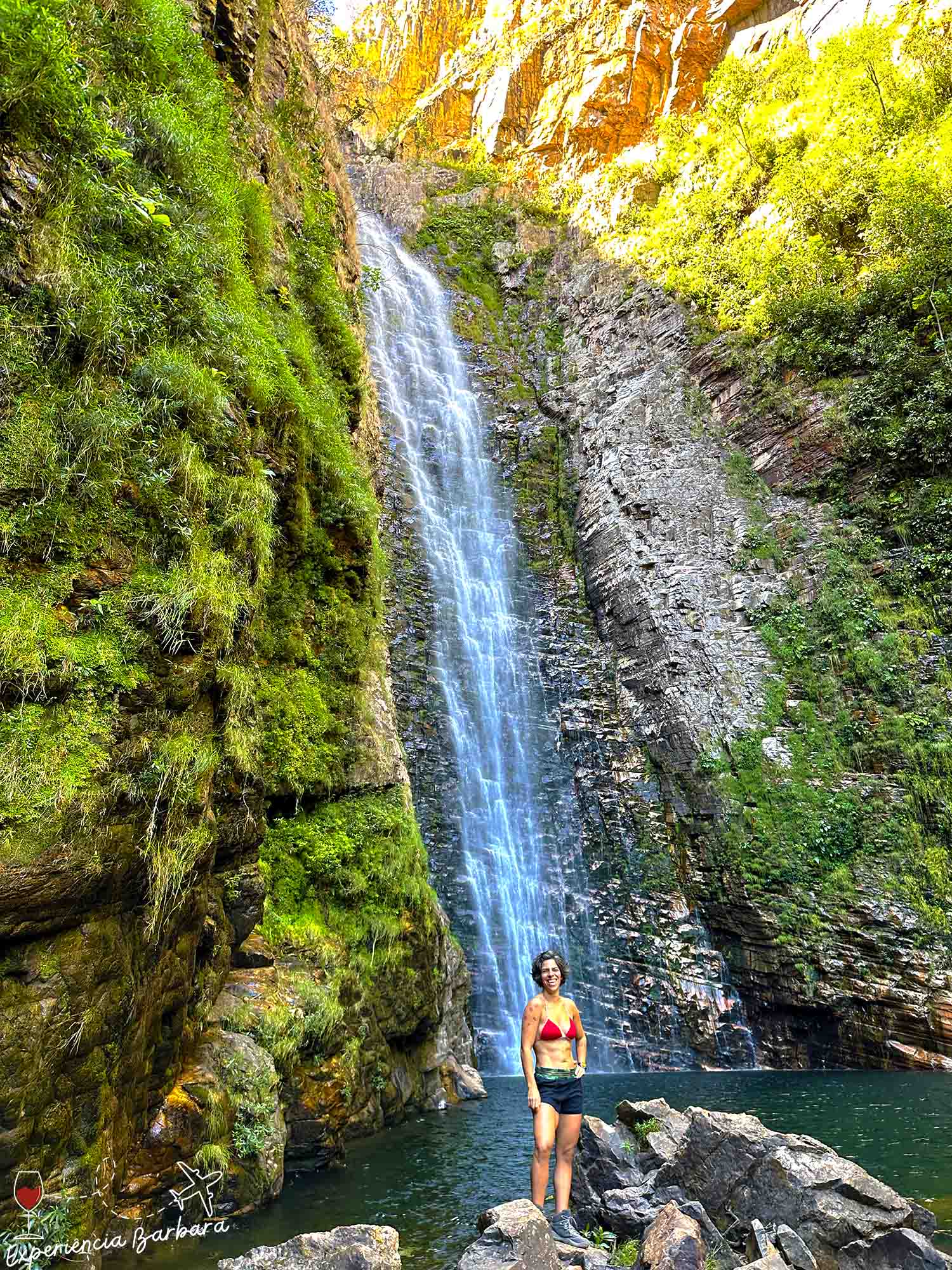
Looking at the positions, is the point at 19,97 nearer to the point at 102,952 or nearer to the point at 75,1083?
the point at 102,952

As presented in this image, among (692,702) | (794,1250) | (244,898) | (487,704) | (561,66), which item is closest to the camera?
(794,1250)

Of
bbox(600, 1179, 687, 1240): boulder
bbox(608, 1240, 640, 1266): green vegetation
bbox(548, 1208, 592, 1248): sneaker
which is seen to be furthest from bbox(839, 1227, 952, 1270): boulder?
bbox(548, 1208, 592, 1248): sneaker

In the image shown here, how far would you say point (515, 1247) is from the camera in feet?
11.2

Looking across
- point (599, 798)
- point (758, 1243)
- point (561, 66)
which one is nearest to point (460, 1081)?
point (758, 1243)

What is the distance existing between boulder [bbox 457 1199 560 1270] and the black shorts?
0.61 metres

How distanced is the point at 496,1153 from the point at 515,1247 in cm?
331

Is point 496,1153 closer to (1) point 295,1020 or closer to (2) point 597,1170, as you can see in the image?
(2) point 597,1170

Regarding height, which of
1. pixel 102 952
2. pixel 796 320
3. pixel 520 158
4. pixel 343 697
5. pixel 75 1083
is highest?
pixel 520 158

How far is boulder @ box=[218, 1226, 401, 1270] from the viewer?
10.6 feet

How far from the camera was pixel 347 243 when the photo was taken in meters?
14.4

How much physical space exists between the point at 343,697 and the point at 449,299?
21909mm

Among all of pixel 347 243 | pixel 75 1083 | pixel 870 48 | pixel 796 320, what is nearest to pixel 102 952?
pixel 75 1083

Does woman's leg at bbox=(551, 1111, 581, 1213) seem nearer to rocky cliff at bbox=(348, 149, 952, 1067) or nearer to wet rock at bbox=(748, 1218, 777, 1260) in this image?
wet rock at bbox=(748, 1218, 777, 1260)

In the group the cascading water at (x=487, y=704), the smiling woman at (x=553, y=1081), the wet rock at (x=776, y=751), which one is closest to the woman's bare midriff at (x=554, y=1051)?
the smiling woman at (x=553, y=1081)
